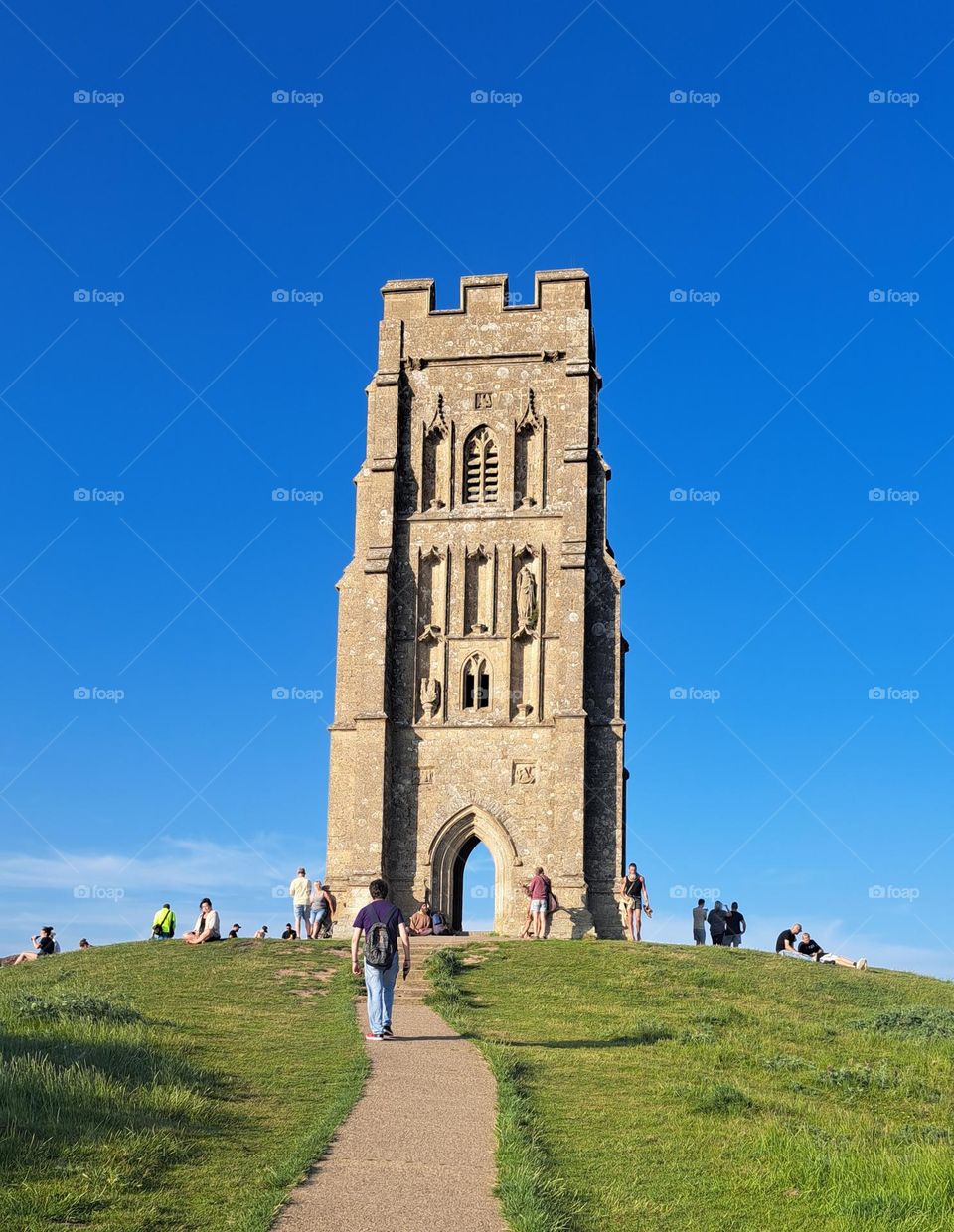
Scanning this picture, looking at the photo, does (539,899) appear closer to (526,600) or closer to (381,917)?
(526,600)

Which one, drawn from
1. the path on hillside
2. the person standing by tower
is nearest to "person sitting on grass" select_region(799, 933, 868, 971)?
the person standing by tower

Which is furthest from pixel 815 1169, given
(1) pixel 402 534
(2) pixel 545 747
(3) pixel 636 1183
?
(1) pixel 402 534

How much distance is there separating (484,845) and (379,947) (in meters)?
21.6

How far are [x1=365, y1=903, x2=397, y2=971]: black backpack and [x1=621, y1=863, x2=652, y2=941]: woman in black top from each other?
61.3 ft

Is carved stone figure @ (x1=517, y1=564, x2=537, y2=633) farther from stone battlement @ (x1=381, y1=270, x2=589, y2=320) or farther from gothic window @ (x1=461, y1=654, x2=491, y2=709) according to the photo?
stone battlement @ (x1=381, y1=270, x2=589, y2=320)

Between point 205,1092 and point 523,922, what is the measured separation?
965 inches

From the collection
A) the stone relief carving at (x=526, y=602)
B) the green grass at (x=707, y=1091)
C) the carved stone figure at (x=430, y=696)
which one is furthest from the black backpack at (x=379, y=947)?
the stone relief carving at (x=526, y=602)

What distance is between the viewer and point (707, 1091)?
1359cm

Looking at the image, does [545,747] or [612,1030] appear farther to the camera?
[545,747]

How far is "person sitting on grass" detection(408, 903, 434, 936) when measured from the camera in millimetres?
33844

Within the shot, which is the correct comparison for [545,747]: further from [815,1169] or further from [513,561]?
[815,1169]

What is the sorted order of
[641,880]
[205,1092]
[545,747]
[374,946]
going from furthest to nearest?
[545,747] → [641,880] → [374,946] → [205,1092]

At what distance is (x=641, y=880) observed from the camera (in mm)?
34469

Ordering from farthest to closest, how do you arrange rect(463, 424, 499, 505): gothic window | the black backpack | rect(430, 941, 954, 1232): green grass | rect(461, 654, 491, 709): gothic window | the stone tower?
rect(463, 424, 499, 505): gothic window < rect(461, 654, 491, 709): gothic window < the stone tower < the black backpack < rect(430, 941, 954, 1232): green grass
